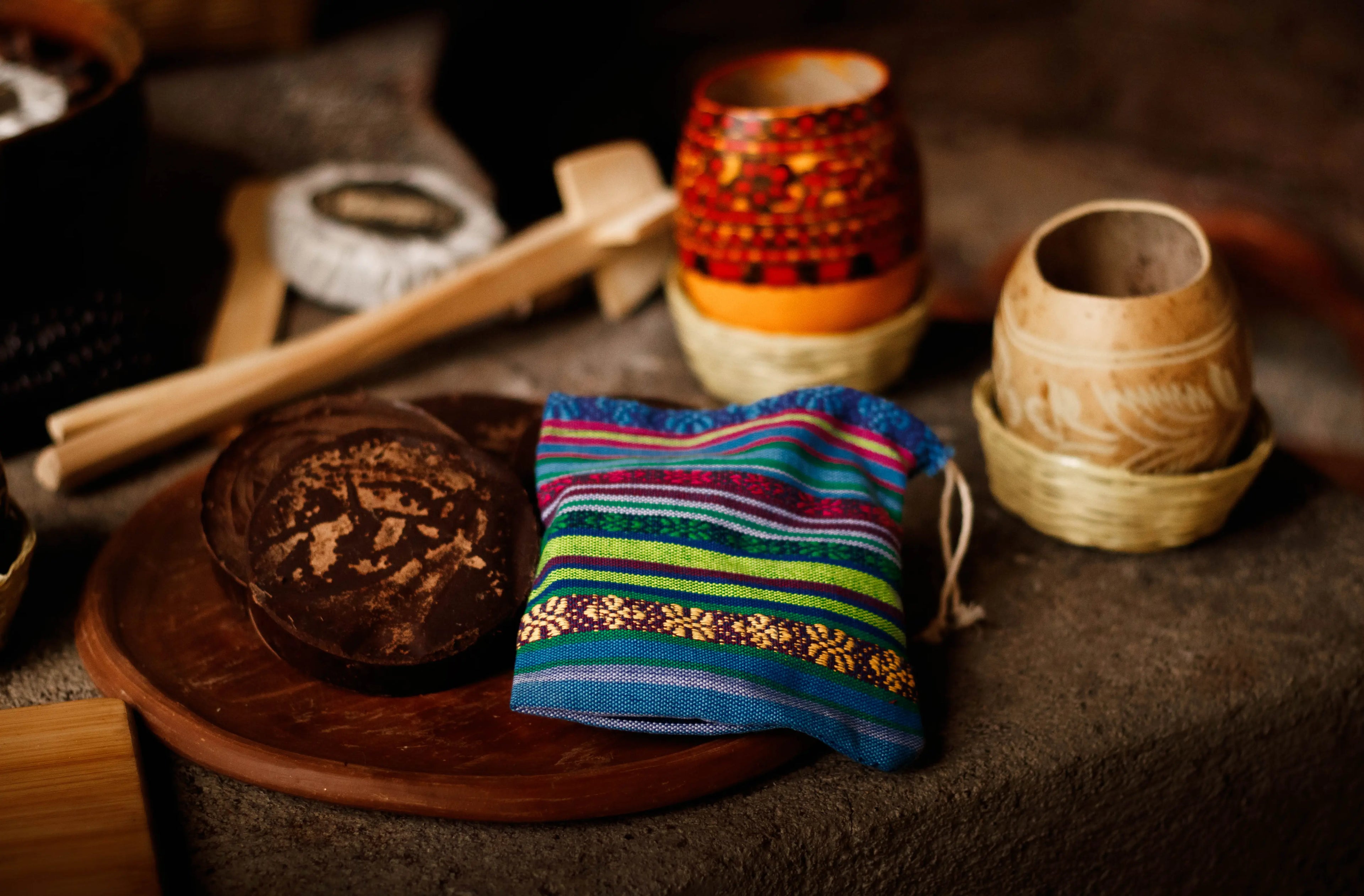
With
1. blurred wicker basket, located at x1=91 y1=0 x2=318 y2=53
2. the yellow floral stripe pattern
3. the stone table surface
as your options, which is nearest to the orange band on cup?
the stone table surface

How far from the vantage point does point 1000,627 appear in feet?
2.81

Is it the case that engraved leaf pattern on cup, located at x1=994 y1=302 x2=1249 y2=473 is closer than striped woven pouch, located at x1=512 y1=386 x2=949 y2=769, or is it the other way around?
A: striped woven pouch, located at x1=512 y1=386 x2=949 y2=769

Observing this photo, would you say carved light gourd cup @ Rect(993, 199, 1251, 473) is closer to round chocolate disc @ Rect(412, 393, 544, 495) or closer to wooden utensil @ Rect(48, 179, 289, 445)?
round chocolate disc @ Rect(412, 393, 544, 495)

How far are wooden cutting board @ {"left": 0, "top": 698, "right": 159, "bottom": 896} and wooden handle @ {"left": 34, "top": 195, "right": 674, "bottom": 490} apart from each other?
1.19 ft

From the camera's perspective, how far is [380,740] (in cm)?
71

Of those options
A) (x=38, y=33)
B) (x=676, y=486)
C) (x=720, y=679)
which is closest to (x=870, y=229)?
(x=676, y=486)

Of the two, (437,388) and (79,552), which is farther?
(437,388)

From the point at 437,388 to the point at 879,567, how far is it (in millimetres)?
665

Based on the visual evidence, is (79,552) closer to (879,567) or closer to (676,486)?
(676,486)

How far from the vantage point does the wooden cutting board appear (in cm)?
64

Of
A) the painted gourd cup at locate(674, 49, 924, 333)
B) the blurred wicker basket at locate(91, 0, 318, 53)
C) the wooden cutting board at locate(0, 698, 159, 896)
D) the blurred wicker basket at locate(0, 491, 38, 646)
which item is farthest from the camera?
the blurred wicker basket at locate(91, 0, 318, 53)

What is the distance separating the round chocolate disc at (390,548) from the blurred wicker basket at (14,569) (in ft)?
0.60

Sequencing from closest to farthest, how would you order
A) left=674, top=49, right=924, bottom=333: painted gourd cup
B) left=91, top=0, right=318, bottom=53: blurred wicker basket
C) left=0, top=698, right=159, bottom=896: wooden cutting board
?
left=0, top=698, right=159, bottom=896: wooden cutting board → left=674, top=49, right=924, bottom=333: painted gourd cup → left=91, top=0, right=318, bottom=53: blurred wicker basket

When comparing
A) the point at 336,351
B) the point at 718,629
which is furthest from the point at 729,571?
the point at 336,351
